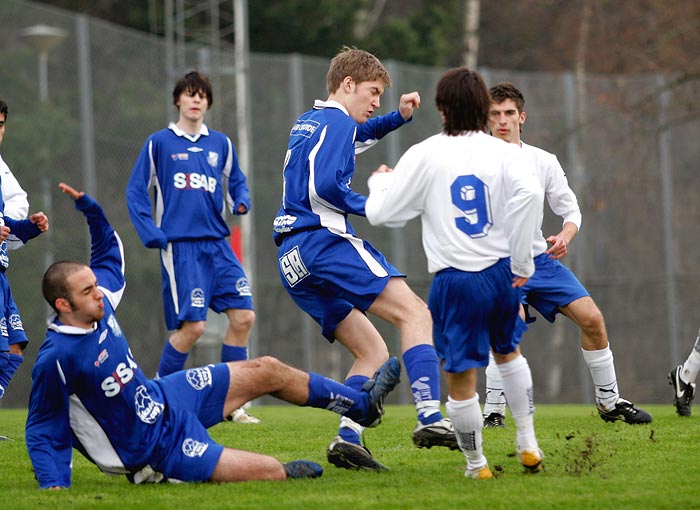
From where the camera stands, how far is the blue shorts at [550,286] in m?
8.42

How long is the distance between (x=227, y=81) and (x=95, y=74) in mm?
2792

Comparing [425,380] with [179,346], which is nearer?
[425,380]

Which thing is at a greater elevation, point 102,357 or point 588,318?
point 102,357

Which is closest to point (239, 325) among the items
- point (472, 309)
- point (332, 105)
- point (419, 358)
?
point (332, 105)

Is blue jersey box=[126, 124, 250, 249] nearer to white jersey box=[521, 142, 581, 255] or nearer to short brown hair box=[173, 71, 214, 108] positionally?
short brown hair box=[173, 71, 214, 108]

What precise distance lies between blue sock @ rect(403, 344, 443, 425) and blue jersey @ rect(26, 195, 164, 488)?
1.34 meters

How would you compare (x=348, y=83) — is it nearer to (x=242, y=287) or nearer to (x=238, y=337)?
(x=242, y=287)

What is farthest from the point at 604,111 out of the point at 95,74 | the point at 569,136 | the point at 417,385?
the point at 417,385

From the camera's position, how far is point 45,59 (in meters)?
15.3

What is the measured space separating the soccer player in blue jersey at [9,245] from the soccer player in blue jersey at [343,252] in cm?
192

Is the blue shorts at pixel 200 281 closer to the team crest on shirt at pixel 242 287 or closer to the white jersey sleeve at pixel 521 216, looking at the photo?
the team crest on shirt at pixel 242 287

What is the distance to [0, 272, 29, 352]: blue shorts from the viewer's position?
8.23 m

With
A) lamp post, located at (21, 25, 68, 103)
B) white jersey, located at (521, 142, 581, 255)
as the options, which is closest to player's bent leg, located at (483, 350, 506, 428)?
white jersey, located at (521, 142, 581, 255)

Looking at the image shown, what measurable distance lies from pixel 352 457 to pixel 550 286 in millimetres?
2374
